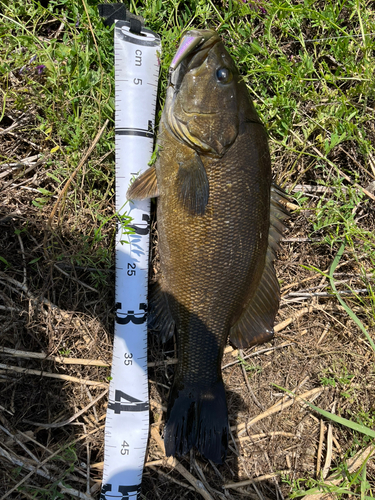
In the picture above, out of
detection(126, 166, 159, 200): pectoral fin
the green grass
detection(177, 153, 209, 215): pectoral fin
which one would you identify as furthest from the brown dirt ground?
detection(177, 153, 209, 215): pectoral fin

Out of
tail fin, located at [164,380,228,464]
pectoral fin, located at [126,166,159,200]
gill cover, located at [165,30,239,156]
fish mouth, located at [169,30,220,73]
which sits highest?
fish mouth, located at [169,30,220,73]

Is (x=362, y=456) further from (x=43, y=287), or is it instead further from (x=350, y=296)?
(x=43, y=287)

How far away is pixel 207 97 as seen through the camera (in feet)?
7.23

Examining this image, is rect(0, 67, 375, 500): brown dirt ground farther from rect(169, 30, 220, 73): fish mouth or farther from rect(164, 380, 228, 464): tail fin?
rect(169, 30, 220, 73): fish mouth

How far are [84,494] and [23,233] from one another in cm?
198

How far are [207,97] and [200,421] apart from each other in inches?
87.1

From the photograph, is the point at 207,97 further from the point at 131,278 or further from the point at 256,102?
the point at 131,278

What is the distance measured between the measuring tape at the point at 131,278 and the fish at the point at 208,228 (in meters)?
0.15

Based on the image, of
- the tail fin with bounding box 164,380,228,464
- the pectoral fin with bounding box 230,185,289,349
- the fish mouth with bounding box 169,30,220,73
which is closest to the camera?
the fish mouth with bounding box 169,30,220,73

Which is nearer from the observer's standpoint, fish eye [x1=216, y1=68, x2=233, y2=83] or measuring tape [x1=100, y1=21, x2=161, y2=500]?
fish eye [x1=216, y1=68, x2=233, y2=83]

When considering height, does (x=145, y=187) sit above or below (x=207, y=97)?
below

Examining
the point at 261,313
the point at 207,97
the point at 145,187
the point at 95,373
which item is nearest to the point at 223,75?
the point at 207,97

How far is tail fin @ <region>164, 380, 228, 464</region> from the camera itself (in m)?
2.41

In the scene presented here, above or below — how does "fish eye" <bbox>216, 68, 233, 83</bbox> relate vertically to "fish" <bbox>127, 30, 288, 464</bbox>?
above
